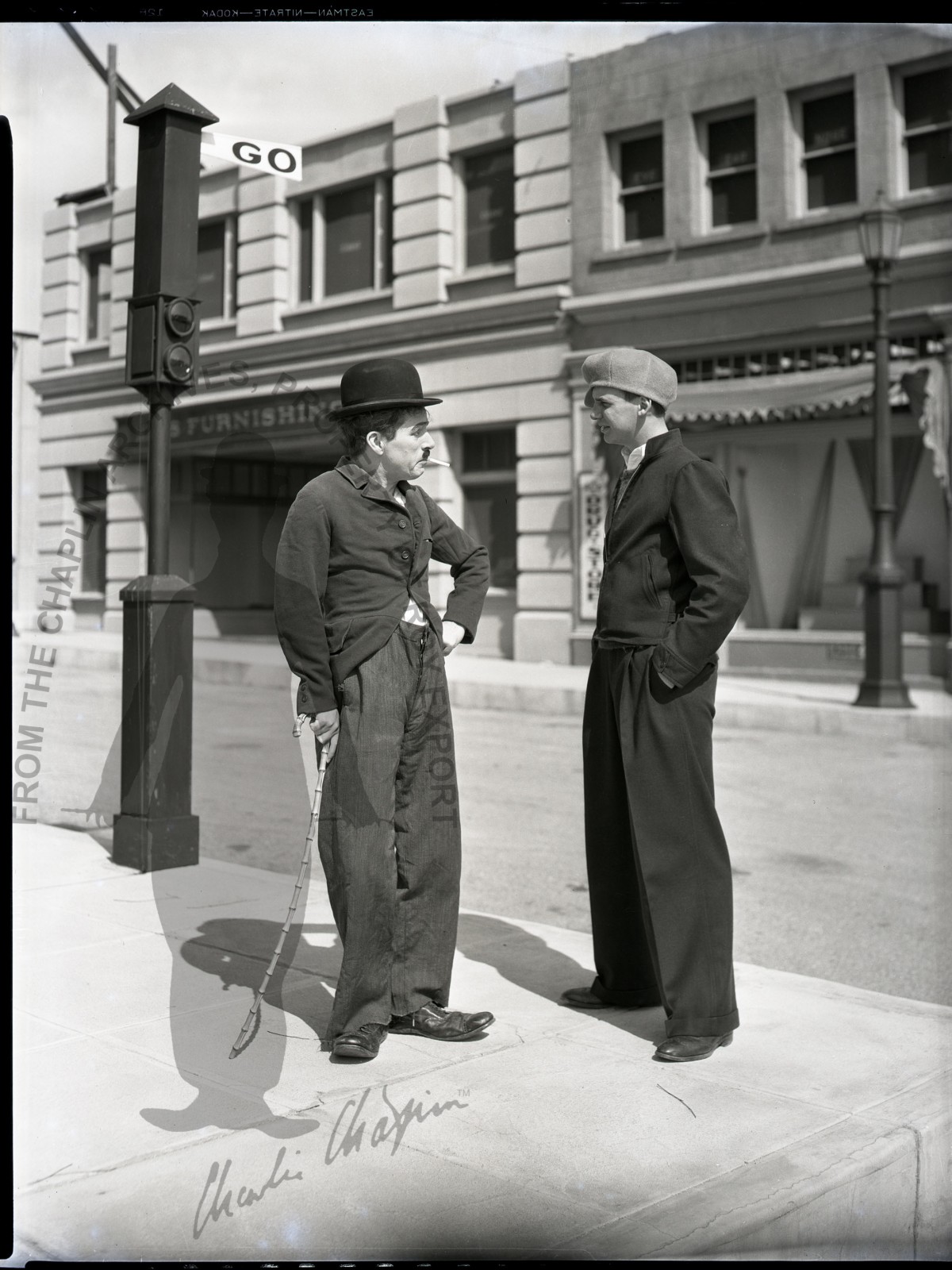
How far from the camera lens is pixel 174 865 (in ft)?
18.4

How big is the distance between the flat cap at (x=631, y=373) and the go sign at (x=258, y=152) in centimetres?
105

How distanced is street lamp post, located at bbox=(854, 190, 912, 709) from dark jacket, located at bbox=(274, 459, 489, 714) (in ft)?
31.5

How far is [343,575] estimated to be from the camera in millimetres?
3459

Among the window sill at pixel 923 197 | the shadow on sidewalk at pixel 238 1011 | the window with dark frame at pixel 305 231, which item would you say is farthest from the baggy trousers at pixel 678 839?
the window sill at pixel 923 197

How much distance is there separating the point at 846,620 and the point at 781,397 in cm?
276

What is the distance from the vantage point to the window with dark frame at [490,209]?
12.5 meters

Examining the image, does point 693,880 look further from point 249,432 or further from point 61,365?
point 61,365

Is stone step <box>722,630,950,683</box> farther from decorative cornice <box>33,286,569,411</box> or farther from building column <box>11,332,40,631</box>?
building column <box>11,332,40,631</box>

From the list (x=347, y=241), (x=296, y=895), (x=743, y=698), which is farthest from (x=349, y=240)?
(x=296, y=895)

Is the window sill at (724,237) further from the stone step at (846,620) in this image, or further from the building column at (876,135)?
the stone step at (846,620)

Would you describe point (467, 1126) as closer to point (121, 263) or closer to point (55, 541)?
point (55, 541)

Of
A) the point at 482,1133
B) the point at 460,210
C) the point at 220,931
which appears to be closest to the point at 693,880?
the point at 482,1133

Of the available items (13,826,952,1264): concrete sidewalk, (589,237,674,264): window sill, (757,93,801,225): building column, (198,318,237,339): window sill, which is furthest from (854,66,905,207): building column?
(13,826,952,1264): concrete sidewalk

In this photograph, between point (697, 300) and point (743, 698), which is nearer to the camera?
point (743, 698)
